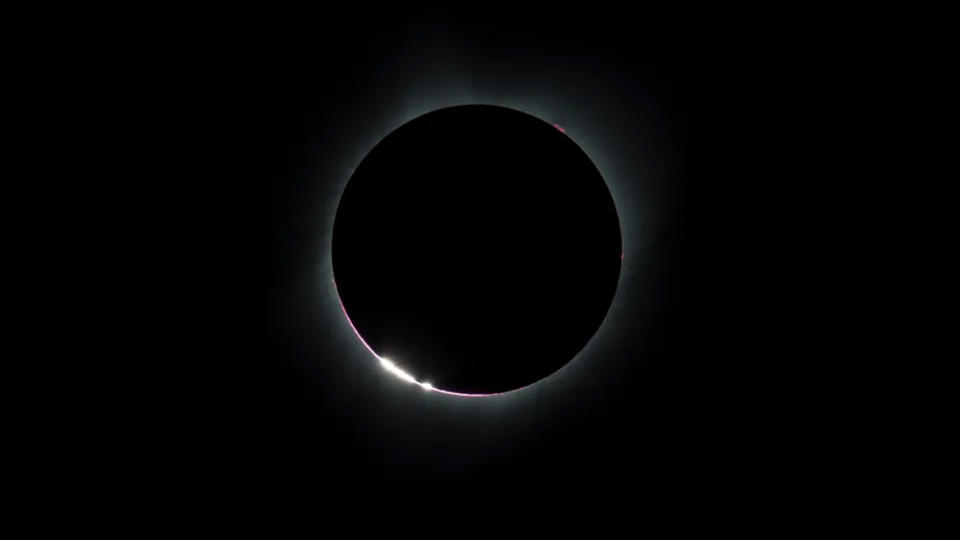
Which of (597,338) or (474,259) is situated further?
(597,338)

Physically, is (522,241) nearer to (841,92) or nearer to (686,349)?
(686,349)

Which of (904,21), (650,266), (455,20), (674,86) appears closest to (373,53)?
(455,20)

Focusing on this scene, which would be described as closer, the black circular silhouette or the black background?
the black circular silhouette

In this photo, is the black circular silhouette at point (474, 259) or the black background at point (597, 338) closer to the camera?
the black circular silhouette at point (474, 259)
